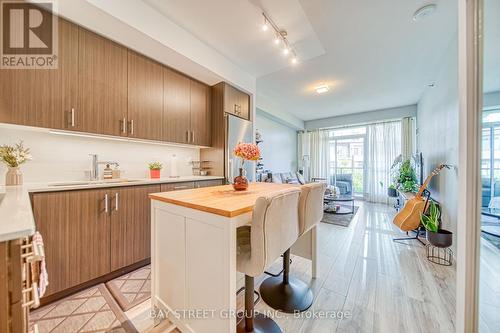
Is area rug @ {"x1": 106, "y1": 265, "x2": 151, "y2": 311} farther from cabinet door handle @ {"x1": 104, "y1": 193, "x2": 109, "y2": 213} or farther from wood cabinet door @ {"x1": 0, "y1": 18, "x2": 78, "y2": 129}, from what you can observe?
wood cabinet door @ {"x1": 0, "y1": 18, "x2": 78, "y2": 129}

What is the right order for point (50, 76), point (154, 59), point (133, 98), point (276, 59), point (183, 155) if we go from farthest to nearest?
point (183, 155), point (276, 59), point (154, 59), point (133, 98), point (50, 76)

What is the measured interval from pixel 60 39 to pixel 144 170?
1.49 m

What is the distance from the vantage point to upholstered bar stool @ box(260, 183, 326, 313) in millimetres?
1432

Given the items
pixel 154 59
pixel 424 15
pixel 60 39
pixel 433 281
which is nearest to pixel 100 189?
pixel 60 39

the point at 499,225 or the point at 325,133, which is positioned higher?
the point at 325,133

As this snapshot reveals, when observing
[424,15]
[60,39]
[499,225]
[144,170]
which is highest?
[424,15]

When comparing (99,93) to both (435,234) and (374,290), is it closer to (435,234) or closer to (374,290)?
(374,290)

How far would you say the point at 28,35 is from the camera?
1521 mm

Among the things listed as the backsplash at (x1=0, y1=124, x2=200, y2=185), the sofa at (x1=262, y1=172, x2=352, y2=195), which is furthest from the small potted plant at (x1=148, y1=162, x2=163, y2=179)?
the sofa at (x1=262, y1=172, x2=352, y2=195)

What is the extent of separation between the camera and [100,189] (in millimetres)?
1688

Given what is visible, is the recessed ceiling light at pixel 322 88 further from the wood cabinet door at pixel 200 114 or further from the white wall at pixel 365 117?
the white wall at pixel 365 117

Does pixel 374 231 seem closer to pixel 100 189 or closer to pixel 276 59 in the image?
pixel 276 59

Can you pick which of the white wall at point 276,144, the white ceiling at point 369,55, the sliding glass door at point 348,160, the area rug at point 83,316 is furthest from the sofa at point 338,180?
the area rug at point 83,316

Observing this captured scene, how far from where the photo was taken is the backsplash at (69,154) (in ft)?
5.44
